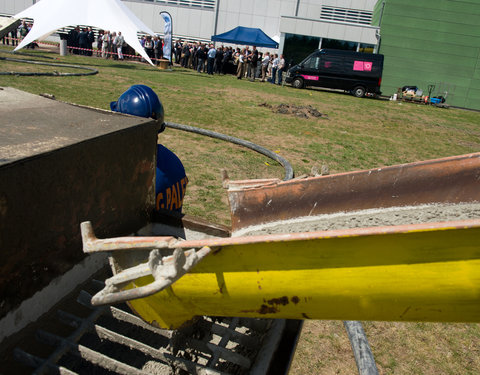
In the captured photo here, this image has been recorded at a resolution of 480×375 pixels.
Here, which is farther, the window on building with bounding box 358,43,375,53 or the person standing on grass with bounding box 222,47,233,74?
the window on building with bounding box 358,43,375,53

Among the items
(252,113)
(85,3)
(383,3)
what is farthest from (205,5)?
(252,113)

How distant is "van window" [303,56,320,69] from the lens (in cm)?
1998

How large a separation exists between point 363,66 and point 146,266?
20.6 metres

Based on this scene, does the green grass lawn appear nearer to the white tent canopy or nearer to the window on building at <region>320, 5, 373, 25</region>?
the white tent canopy

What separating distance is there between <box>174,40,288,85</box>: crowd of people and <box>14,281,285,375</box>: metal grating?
2020 centimetres

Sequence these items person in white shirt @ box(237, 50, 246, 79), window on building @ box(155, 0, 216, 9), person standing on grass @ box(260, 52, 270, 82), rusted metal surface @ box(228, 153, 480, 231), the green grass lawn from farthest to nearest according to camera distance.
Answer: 1. window on building @ box(155, 0, 216, 9)
2. person standing on grass @ box(260, 52, 270, 82)
3. person in white shirt @ box(237, 50, 246, 79)
4. the green grass lawn
5. rusted metal surface @ box(228, 153, 480, 231)

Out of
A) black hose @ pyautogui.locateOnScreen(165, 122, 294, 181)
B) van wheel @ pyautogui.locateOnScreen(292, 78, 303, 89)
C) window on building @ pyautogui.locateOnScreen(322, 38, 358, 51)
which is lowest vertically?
black hose @ pyautogui.locateOnScreen(165, 122, 294, 181)

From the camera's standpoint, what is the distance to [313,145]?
337 inches

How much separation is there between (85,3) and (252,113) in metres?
9.94

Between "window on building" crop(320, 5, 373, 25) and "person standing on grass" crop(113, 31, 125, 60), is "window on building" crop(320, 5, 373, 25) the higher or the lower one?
the higher one

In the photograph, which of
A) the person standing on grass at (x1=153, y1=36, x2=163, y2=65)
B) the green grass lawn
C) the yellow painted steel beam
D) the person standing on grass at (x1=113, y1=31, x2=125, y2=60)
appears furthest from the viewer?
the person standing on grass at (x1=113, y1=31, x2=125, y2=60)

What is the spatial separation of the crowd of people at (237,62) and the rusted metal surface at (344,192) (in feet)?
64.3

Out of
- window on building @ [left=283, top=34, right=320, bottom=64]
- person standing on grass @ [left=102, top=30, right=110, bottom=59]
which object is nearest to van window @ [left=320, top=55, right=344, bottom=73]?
window on building @ [left=283, top=34, right=320, bottom=64]

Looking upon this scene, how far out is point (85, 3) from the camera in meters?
16.1
